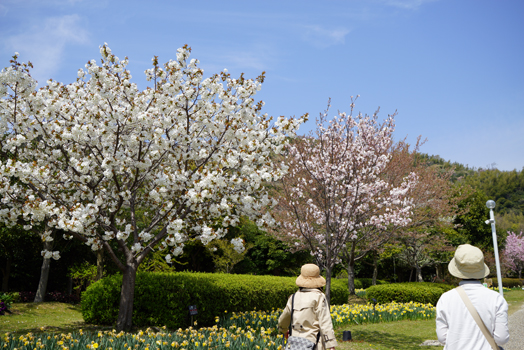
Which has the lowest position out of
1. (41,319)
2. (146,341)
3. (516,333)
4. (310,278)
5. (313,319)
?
(516,333)

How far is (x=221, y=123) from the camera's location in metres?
6.85

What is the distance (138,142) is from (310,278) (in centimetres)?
468

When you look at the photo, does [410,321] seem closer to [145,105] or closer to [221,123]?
[221,123]

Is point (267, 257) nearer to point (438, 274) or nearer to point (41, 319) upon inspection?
point (438, 274)

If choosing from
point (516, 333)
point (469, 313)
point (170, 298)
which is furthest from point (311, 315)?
point (516, 333)

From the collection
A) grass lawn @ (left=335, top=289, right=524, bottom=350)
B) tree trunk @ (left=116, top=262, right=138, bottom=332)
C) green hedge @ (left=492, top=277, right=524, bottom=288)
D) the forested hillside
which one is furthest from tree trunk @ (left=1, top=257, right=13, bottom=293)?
the forested hillside

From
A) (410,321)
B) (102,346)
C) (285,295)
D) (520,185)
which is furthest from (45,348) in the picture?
(520,185)

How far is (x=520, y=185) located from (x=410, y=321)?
287ft

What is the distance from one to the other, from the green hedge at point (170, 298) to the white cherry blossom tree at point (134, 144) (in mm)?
752

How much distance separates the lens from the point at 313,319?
141 inches

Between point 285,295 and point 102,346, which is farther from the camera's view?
point 285,295

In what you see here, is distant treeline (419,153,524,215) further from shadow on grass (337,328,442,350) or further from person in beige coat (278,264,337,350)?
person in beige coat (278,264,337,350)

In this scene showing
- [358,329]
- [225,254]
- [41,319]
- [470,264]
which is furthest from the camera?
[225,254]

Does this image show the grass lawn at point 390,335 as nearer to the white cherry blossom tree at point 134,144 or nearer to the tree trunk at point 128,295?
the white cherry blossom tree at point 134,144
